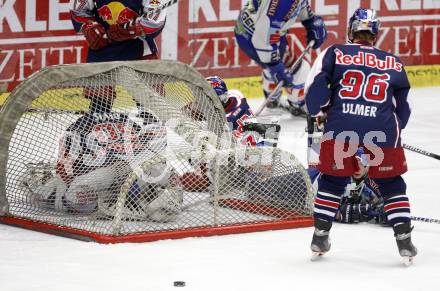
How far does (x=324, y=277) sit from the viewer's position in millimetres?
5902

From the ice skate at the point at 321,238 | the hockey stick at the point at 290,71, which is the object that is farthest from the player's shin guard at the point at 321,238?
the hockey stick at the point at 290,71

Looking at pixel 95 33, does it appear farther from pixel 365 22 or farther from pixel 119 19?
pixel 365 22

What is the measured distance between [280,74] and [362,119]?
13.9 ft

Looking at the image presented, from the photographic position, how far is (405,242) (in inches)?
240

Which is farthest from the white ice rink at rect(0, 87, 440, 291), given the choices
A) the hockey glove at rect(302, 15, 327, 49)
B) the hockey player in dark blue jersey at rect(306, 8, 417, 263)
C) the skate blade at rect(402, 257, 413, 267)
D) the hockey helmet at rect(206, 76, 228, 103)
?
the hockey glove at rect(302, 15, 327, 49)

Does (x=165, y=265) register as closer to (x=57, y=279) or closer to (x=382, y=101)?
(x=57, y=279)

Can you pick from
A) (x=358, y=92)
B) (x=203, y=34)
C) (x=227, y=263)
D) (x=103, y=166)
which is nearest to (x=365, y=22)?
(x=358, y=92)

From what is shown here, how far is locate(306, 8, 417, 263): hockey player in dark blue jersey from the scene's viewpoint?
19.9 feet

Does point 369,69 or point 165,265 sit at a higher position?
point 369,69

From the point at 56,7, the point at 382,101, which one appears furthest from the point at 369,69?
the point at 56,7

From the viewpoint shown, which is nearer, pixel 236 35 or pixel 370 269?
pixel 370 269

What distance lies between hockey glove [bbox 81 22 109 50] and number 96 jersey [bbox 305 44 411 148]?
2.00 meters

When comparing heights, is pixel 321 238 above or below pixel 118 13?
below

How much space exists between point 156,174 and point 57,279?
114 cm
